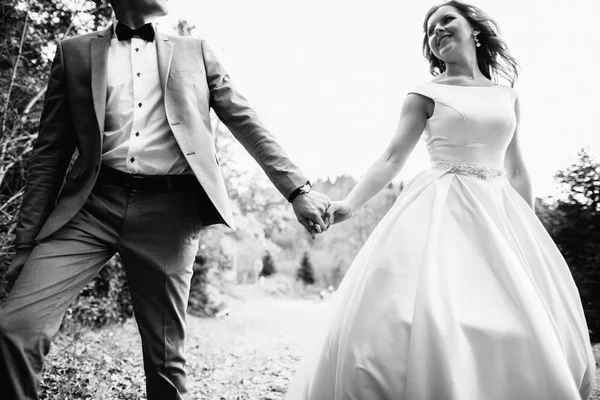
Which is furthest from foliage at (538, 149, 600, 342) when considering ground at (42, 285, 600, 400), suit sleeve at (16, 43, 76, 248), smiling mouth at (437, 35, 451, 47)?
suit sleeve at (16, 43, 76, 248)

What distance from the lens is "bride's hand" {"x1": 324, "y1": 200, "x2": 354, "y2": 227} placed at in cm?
257

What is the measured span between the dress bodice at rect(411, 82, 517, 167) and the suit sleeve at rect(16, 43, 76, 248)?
1871 millimetres

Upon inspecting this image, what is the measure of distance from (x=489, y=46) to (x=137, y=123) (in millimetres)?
2261

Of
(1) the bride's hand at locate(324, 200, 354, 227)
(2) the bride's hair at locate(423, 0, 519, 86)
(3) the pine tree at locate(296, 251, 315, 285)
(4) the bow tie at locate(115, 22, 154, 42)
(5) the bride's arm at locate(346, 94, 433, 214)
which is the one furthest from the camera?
(3) the pine tree at locate(296, 251, 315, 285)

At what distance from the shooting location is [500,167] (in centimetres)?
279

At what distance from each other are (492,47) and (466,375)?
2.16 meters

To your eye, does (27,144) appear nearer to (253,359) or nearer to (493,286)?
(253,359)

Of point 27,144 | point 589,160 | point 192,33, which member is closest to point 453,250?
point 589,160

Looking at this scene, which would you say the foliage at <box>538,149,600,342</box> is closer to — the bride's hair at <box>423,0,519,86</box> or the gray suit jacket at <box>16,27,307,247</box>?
the bride's hair at <box>423,0,519,86</box>

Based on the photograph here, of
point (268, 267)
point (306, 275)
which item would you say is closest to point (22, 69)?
point (268, 267)

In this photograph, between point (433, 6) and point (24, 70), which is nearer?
point (433, 6)

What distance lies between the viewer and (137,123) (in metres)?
2.24

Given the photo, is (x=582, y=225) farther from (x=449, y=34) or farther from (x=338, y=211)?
(x=338, y=211)

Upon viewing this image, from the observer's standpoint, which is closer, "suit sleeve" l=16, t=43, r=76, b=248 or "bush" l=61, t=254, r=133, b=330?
"suit sleeve" l=16, t=43, r=76, b=248
